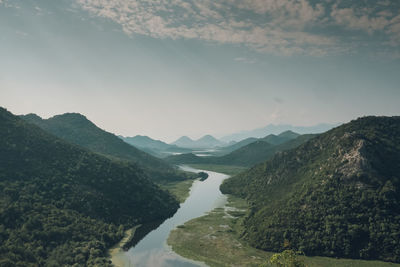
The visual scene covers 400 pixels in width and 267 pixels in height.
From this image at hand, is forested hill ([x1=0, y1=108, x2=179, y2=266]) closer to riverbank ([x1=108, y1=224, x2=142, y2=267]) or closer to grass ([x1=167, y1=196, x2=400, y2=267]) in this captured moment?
riverbank ([x1=108, y1=224, x2=142, y2=267])

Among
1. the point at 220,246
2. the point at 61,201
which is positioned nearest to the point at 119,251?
the point at 220,246

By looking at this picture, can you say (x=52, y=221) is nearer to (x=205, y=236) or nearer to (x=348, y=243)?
(x=205, y=236)

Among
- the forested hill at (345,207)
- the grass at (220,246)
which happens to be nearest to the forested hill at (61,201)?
the grass at (220,246)

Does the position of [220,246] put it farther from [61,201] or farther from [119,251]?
[61,201]

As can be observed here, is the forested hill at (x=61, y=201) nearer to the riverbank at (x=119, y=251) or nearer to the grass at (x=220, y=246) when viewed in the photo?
the riverbank at (x=119, y=251)

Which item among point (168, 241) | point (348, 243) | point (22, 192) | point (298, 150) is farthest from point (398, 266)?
point (22, 192)

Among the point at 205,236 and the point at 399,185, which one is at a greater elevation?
the point at 399,185
